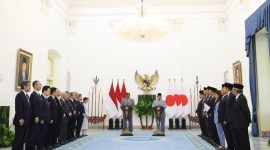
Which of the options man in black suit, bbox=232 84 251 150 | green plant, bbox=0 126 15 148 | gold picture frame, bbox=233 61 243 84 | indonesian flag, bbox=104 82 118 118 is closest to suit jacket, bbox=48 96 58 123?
green plant, bbox=0 126 15 148

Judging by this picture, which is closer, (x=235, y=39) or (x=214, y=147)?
(x=214, y=147)

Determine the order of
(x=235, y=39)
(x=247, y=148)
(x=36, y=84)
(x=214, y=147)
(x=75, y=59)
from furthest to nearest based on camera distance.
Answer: (x=75, y=59)
(x=235, y=39)
(x=214, y=147)
(x=36, y=84)
(x=247, y=148)

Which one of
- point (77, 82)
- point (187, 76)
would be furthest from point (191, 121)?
point (77, 82)

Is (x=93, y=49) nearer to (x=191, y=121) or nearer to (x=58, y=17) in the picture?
(x=58, y=17)

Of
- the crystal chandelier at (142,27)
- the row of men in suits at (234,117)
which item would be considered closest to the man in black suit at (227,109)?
the row of men in suits at (234,117)

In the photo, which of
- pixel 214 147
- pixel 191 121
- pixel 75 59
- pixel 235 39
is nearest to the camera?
pixel 214 147

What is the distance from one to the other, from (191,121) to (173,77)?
2.09m

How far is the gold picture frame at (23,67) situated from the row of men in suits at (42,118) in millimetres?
1483

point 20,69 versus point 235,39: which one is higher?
point 235,39

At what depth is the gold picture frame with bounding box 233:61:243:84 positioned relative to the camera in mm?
10461

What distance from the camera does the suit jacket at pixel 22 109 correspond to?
5.30m

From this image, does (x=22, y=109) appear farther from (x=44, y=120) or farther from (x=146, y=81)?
(x=146, y=81)

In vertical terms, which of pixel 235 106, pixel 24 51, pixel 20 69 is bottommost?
pixel 235 106

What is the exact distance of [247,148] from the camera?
5.16 m
